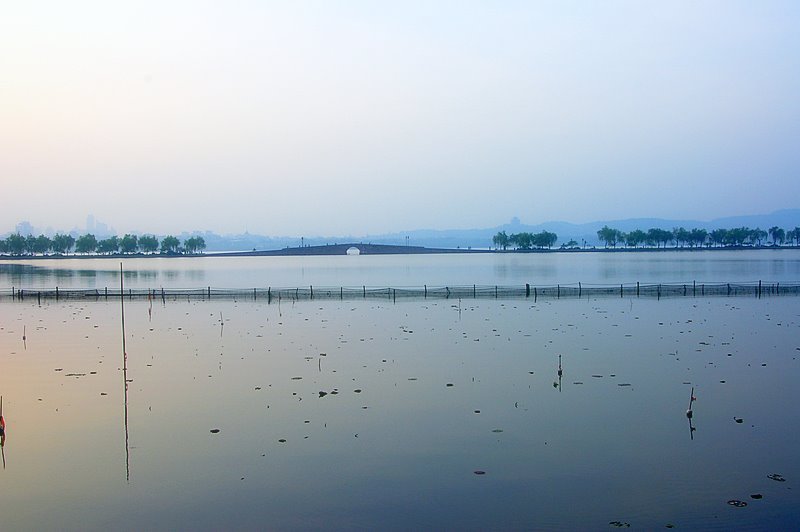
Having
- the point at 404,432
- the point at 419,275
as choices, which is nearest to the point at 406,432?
the point at 404,432

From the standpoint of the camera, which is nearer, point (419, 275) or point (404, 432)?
point (404, 432)

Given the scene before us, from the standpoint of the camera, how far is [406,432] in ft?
48.3

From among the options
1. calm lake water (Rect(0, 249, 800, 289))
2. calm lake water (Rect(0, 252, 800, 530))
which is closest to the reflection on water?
calm lake water (Rect(0, 252, 800, 530))

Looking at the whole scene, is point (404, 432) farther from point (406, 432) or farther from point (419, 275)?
point (419, 275)

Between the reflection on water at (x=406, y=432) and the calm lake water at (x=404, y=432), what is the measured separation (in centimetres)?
6

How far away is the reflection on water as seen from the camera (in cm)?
1092

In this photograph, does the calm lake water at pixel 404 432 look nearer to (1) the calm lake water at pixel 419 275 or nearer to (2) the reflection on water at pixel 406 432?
(2) the reflection on water at pixel 406 432

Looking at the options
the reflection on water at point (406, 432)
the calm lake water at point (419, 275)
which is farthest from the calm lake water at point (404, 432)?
the calm lake water at point (419, 275)

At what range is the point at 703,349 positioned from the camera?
81.0 feet

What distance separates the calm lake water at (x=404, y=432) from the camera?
1090 cm

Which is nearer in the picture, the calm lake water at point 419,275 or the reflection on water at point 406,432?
the reflection on water at point 406,432

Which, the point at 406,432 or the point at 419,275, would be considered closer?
the point at 406,432

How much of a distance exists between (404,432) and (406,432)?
41 millimetres

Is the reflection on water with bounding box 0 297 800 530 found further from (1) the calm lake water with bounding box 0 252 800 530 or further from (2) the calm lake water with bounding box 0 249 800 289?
(2) the calm lake water with bounding box 0 249 800 289
